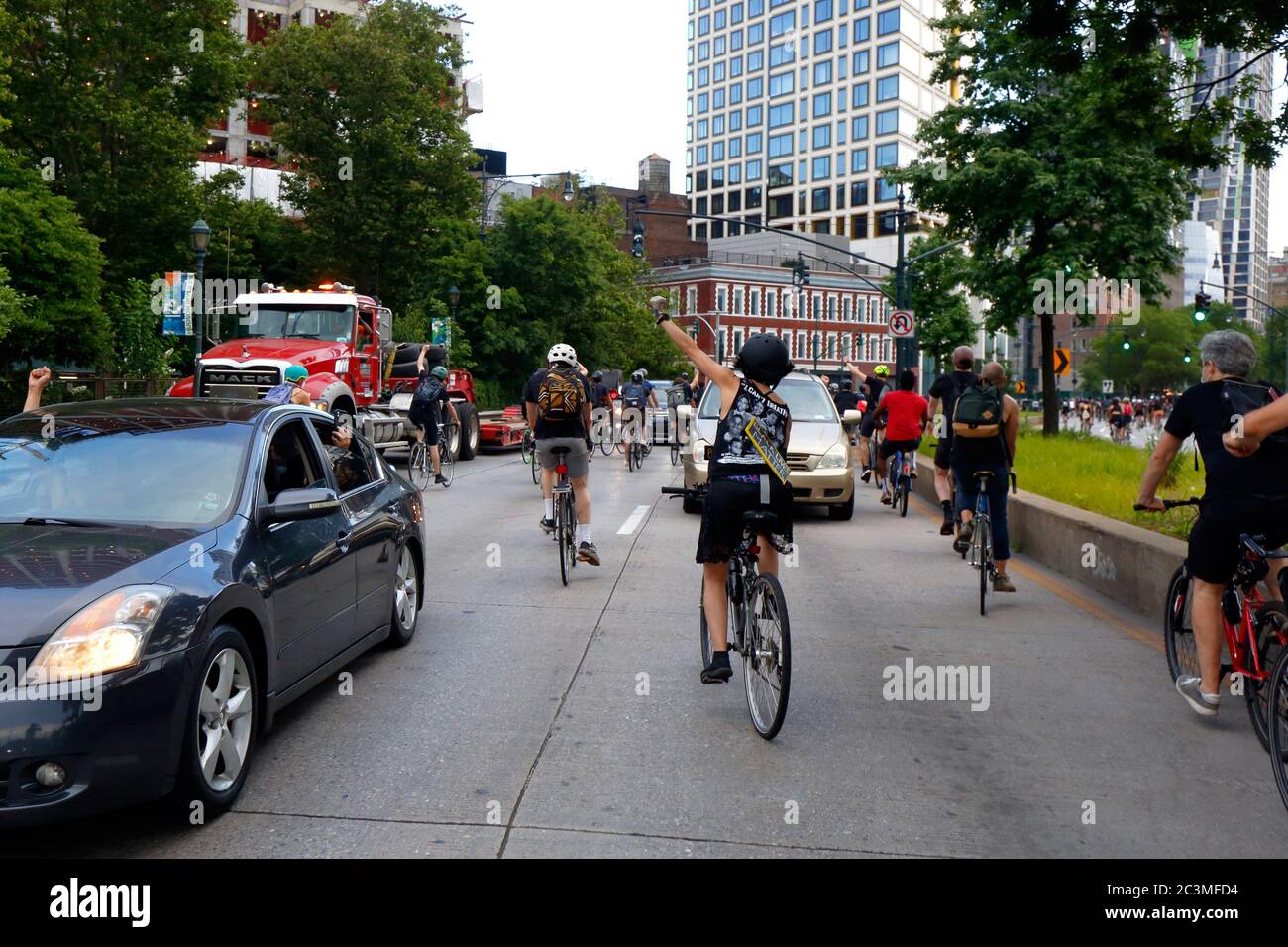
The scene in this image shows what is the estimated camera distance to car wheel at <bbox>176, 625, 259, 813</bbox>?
4363 mm

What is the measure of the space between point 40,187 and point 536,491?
15.5m

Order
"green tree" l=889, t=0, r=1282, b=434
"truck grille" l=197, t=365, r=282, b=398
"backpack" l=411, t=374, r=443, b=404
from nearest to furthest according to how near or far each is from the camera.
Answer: "backpack" l=411, t=374, r=443, b=404 < "truck grille" l=197, t=365, r=282, b=398 < "green tree" l=889, t=0, r=1282, b=434

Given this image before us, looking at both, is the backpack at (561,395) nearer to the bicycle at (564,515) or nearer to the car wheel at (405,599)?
the bicycle at (564,515)

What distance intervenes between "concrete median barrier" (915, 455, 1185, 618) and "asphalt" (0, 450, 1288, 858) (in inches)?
14.8

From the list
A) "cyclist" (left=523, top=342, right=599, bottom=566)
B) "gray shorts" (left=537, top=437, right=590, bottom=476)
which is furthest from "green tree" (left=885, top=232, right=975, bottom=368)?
"gray shorts" (left=537, top=437, right=590, bottom=476)

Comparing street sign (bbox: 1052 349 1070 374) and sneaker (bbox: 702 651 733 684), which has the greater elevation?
street sign (bbox: 1052 349 1070 374)

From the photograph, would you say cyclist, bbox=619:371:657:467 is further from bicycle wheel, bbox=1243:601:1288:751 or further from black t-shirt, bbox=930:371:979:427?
bicycle wheel, bbox=1243:601:1288:751

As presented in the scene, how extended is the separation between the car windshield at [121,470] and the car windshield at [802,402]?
36.1 feet

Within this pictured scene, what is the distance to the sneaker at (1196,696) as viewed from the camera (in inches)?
246

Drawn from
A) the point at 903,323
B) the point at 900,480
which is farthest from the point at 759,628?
the point at 903,323

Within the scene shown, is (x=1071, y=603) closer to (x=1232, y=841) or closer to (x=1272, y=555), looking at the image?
(x=1272, y=555)

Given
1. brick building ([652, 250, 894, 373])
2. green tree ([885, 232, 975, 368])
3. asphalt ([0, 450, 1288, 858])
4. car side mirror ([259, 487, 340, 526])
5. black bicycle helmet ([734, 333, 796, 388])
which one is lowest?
asphalt ([0, 450, 1288, 858])

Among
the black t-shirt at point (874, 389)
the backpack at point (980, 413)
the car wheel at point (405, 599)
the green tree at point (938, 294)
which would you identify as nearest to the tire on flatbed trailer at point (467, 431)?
the black t-shirt at point (874, 389)

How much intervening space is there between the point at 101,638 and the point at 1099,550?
8673 mm
